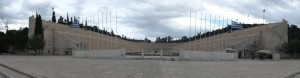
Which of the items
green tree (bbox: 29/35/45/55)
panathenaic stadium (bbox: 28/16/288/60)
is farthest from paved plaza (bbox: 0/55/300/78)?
green tree (bbox: 29/35/45/55)

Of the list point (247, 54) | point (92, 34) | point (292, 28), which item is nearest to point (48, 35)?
point (92, 34)

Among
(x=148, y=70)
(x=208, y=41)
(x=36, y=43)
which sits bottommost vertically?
(x=148, y=70)

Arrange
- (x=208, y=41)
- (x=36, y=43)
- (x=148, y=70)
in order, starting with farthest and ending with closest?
(x=208, y=41), (x=36, y=43), (x=148, y=70)

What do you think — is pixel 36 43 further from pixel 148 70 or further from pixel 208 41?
Result: pixel 148 70

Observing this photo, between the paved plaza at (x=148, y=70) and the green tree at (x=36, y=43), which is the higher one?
the green tree at (x=36, y=43)

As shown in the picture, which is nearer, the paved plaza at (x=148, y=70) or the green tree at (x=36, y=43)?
the paved plaza at (x=148, y=70)

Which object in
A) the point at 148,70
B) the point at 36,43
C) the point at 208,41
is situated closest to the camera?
the point at 148,70

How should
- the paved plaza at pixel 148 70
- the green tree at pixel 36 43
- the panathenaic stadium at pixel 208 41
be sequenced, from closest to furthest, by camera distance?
the paved plaza at pixel 148 70 < the green tree at pixel 36 43 < the panathenaic stadium at pixel 208 41

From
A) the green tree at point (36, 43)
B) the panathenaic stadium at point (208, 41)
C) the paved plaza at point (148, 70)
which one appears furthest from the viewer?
the panathenaic stadium at point (208, 41)

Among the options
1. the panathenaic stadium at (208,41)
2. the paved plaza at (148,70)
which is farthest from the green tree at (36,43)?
the paved plaza at (148,70)

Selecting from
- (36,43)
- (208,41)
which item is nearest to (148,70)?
(36,43)

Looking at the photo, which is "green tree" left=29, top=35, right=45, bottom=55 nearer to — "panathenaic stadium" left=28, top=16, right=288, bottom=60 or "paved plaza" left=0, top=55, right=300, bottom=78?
"panathenaic stadium" left=28, top=16, right=288, bottom=60

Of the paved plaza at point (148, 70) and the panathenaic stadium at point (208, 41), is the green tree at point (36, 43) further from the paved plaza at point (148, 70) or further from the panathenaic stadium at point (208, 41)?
the paved plaza at point (148, 70)

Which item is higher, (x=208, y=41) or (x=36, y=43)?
(x=208, y=41)
